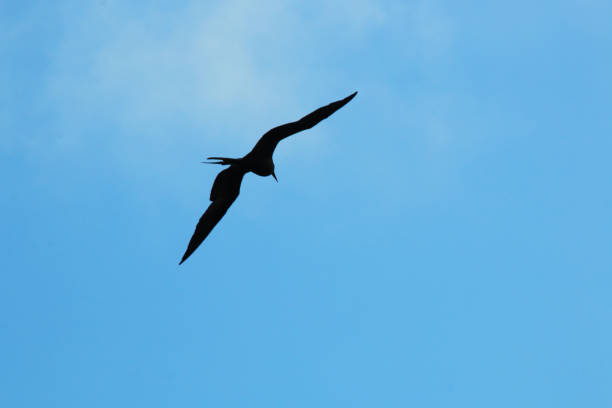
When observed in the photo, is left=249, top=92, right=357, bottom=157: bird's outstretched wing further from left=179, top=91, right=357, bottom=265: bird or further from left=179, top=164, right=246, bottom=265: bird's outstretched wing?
left=179, top=164, right=246, bottom=265: bird's outstretched wing

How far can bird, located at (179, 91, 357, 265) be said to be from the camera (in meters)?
15.0

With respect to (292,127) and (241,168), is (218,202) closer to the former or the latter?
(241,168)

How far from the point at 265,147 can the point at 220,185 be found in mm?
1795

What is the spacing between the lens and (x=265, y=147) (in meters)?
15.7

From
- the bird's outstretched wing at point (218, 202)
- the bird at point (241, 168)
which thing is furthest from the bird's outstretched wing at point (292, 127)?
the bird's outstretched wing at point (218, 202)

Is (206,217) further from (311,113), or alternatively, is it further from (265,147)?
(311,113)

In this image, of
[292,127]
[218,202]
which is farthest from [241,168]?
[292,127]

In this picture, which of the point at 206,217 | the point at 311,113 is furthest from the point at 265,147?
the point at 206,217

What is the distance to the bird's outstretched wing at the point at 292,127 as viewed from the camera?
14844mm

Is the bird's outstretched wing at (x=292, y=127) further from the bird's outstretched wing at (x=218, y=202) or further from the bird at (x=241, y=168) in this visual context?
the bird's outstretched wing at (x=218, y=202)

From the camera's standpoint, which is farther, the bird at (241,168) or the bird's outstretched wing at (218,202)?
the bird's outstretched wing at (218,202)

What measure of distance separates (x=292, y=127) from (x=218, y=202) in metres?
3.21

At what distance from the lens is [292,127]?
15.1 metres

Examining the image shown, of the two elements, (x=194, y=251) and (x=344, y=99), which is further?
(x=194, y=251)
